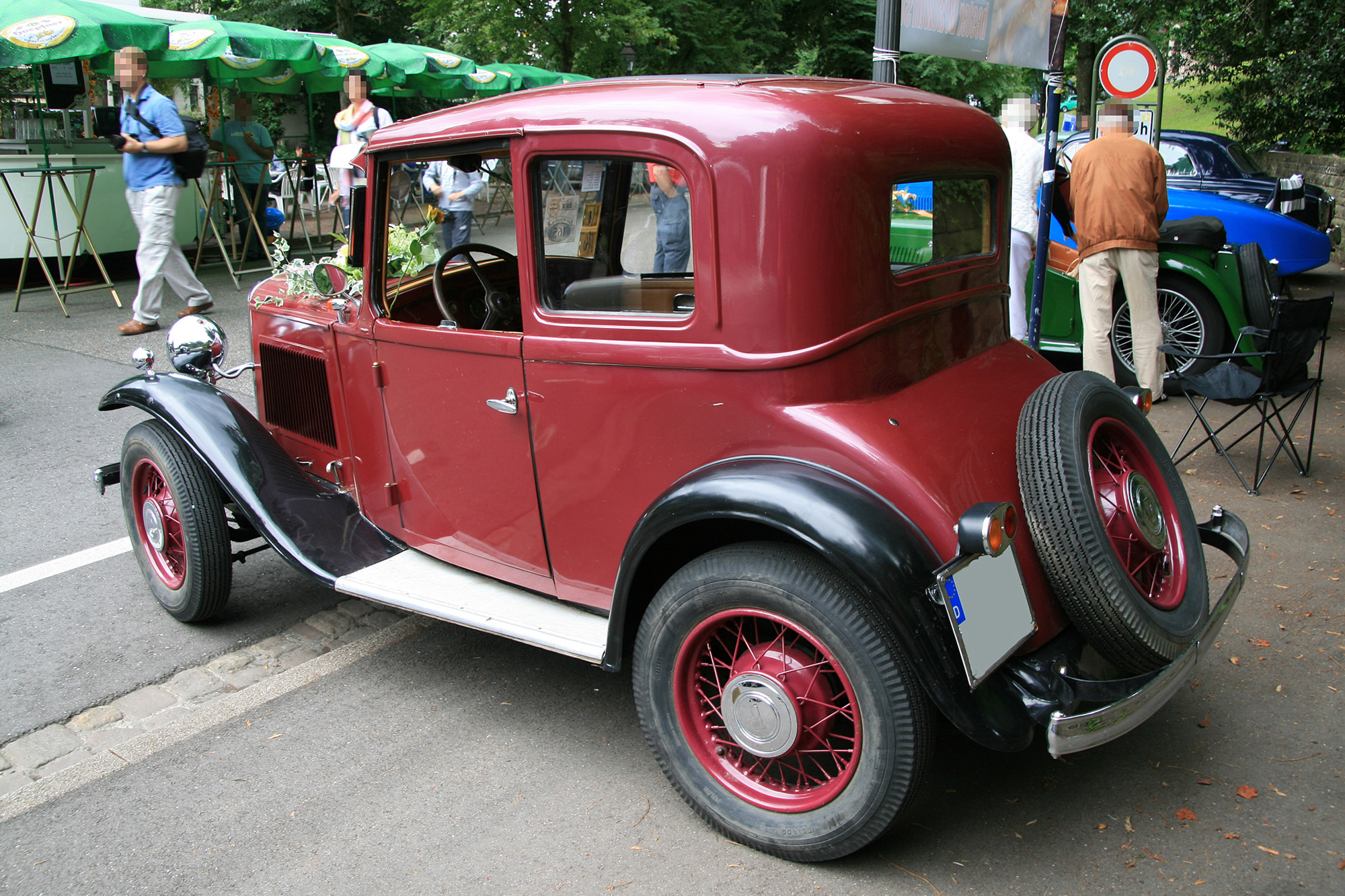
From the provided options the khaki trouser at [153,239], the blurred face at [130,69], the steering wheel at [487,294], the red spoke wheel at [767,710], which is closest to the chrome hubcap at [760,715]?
the red spoke wheel at [767,710]

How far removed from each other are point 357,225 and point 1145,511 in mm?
2760

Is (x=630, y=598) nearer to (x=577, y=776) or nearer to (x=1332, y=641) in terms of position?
(x=577, y=776)

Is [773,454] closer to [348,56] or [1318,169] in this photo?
[348,56]

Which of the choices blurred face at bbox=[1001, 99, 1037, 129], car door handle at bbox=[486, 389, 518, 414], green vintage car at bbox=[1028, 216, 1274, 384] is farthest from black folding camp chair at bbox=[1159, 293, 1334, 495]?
car door handle at bbox=[486, 389, 518, 414]

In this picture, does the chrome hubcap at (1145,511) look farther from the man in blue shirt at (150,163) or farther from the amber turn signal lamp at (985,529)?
the man in blue shirt at (150,163)

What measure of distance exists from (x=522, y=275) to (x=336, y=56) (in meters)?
10.8

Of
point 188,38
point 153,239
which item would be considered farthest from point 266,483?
point 188,38

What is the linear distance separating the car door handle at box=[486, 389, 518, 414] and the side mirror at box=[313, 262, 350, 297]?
103 centimetres

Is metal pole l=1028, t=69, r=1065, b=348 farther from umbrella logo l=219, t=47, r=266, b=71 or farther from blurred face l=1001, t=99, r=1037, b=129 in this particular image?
umbrella logo l=219, t=47, r=266, b=71

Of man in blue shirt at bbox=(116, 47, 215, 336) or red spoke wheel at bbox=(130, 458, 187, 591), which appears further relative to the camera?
man in blue shirt at bbox=(116, 47, 215, 336)

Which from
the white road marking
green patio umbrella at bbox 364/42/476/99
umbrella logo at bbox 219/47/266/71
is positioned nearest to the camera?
the white road marking

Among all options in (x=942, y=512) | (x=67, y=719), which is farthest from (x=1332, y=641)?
(x=67, y=719)

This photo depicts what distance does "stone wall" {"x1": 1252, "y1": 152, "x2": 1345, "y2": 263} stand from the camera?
13.3 m

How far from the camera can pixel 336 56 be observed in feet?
39.8
